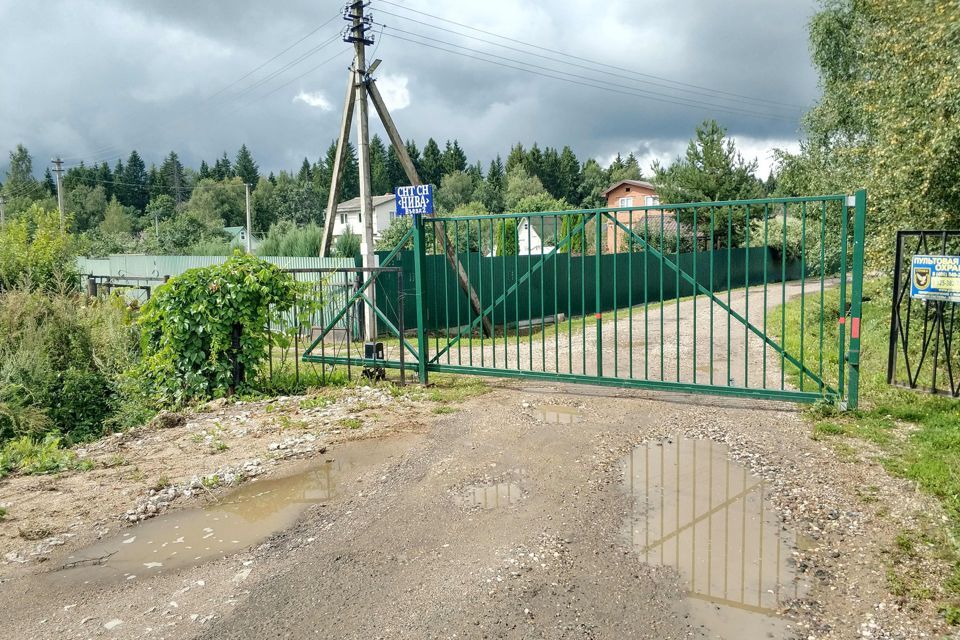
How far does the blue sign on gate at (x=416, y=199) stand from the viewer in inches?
336

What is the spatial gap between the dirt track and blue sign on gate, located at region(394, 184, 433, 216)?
3762mm

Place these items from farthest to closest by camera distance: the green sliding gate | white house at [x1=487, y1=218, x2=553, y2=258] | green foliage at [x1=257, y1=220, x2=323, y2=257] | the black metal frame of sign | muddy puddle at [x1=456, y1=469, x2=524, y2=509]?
green foliage at [x1=257, y1=220, x2=323, y2=257], white house at [x1=487, y1=218, x2=553, y2=258], the green sliding gate, the black metal frame of sign, muddy puddle at [x1=456, y1=469, x2=524, y2=509]

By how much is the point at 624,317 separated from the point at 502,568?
558 inches

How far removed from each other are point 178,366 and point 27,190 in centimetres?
9894

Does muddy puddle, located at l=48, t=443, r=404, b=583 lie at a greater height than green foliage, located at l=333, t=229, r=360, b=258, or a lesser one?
lesser

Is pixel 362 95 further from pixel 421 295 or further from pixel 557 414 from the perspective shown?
pixel 557 414

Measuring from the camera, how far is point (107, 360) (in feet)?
31.1

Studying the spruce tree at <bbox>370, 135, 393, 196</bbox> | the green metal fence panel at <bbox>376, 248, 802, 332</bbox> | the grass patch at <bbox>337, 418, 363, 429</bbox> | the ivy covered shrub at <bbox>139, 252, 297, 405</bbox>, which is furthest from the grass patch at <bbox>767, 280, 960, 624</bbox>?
the spruce tree at <bbox>370, 135, 393, 196</bbox>

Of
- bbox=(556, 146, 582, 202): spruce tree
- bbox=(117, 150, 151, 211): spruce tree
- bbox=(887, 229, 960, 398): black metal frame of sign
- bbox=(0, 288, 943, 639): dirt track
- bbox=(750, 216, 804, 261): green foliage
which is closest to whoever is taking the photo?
bbox=(0, 288, 943, 639): dirt track

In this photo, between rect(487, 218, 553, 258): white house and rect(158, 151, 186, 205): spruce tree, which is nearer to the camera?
rect(487, 218, 553, 258): white house

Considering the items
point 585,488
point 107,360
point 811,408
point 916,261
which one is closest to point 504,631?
point 585,488

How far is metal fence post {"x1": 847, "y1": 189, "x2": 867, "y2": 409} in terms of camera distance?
6.06 m

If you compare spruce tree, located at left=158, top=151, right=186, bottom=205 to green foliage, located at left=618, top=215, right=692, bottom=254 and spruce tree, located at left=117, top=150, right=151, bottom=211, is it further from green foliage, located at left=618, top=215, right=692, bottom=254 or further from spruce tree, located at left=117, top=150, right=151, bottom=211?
green foliage, located at left=618, top=215, right=692, bottom=254

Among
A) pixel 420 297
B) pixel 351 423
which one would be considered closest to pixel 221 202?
pixel 420 297
